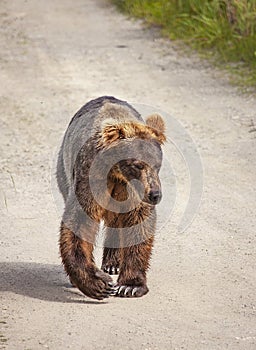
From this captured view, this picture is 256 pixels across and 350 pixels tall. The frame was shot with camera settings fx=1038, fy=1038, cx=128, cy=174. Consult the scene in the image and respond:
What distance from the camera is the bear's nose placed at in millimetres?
5402

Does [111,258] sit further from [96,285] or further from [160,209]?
[160,209]

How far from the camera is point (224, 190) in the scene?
814cm

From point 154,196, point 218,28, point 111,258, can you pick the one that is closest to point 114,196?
point 154,196

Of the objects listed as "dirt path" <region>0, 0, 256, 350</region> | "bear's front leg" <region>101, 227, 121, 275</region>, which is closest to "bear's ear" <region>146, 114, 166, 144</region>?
"bear's front leg" <region>101, 227, 121, 275</region>

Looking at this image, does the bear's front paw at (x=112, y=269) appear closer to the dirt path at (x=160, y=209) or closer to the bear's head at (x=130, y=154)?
the dirt path at (x=160, y=209)

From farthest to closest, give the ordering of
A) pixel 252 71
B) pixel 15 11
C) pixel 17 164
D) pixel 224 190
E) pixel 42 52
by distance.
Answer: pixel 15 11
pixel 42 52
pixel 252 71
pixel 17 164
pixel 224 190

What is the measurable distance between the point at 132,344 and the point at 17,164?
4163 mm

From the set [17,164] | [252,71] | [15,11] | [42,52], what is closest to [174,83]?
[252,71]

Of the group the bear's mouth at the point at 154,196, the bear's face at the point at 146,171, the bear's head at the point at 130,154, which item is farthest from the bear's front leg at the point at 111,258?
the bear's mouth at the point at 154,196

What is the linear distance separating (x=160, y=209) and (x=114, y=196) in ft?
6.89

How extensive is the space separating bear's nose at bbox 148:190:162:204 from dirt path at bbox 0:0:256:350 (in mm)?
622

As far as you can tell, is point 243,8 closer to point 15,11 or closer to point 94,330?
point 15,11

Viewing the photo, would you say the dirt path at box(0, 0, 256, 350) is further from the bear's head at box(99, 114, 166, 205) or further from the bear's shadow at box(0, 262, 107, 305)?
the bear's head at box(99, 114, 166, 205)

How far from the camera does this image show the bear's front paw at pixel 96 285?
5.71 meters
